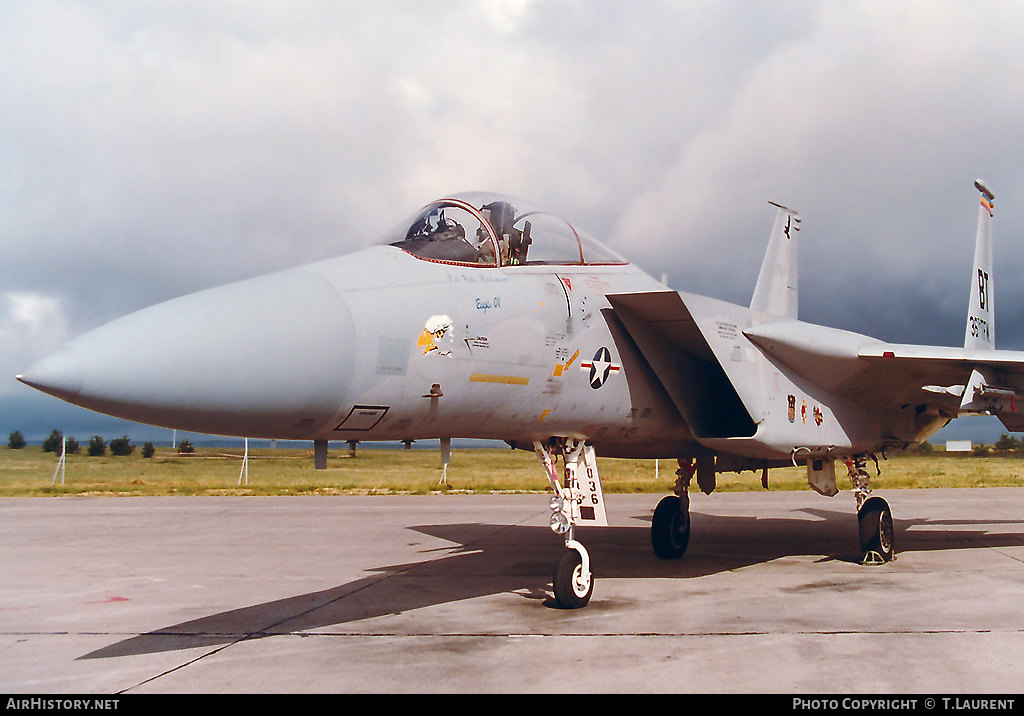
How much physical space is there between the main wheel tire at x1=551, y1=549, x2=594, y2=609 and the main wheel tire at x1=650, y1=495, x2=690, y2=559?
3.32m

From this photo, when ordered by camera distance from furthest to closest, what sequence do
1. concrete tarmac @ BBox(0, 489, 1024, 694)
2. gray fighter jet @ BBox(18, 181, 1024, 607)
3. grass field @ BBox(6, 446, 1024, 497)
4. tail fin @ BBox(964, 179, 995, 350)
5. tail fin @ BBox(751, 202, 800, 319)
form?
grass field @ BBox(6, 446, 1024, 497) → tail fin @ BBox(964, 179, 995, 350) → tail fin @ BBox(751, 202, 800, 319) → concrete tarmac @ BBox(0, 489, 1024, 694) → gray fighter jet @ BBox(18, 181, 1024, 607)

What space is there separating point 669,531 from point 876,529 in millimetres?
2396

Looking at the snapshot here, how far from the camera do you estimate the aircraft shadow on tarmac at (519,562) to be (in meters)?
6.15

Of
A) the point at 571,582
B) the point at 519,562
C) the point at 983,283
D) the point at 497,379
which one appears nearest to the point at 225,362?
the point at 497,379

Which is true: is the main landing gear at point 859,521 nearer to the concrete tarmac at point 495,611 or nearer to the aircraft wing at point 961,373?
the concrete tarmac at point 495,611

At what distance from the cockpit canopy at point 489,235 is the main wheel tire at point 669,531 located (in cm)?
424

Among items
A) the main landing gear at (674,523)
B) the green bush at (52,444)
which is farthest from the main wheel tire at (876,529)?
the green bush at (52,444)

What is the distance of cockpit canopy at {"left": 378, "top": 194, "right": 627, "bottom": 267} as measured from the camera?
18.5ft

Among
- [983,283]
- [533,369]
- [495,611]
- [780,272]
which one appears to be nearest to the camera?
[533,369]

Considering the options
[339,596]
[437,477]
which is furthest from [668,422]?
[437,477]

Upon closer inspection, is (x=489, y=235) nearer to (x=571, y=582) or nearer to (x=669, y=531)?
(x=571, y=582)

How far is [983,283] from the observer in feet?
44.8

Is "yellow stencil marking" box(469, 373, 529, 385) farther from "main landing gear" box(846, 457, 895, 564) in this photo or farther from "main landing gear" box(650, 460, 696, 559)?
"main landing gear" box(846, 457, 895, 564)

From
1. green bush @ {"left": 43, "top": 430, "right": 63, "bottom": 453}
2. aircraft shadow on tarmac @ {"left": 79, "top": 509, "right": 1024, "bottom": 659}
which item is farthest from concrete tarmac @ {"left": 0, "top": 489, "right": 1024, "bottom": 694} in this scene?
green bush @ {"left": 43, "top": 430, "right": 63, "bottom": 453}
